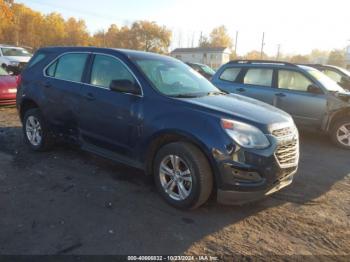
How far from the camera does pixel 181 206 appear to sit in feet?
12.9

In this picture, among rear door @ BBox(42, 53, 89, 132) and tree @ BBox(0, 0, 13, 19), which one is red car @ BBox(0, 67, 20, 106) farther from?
tree @ BBox(0, 0, 13, 19)

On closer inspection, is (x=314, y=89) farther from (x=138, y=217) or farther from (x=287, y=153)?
(x=138, y=217)

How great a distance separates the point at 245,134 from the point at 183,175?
33.3 inches

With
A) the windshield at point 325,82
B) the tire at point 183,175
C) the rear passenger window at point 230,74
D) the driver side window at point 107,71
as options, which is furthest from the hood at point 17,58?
the tire at point 183,175

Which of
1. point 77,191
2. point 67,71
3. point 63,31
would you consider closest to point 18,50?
point 67,71

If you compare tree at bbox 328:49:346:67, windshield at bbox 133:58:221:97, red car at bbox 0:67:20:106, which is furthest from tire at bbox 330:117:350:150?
tree at bbox 328:49:346:67

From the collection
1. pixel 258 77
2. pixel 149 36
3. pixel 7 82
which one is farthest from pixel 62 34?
pixel 258 77

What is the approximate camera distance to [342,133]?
7.51m

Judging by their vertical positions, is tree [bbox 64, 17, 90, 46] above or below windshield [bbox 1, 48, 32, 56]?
above

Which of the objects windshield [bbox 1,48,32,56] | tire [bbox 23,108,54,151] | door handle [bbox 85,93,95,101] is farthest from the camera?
windshield [bbox 1,48,32,56]

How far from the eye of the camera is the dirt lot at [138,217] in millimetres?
3225

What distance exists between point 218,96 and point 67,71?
2.40 m

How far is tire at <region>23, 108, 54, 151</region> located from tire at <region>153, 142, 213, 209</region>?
242 cm

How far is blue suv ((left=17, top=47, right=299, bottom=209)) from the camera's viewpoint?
366 cm
